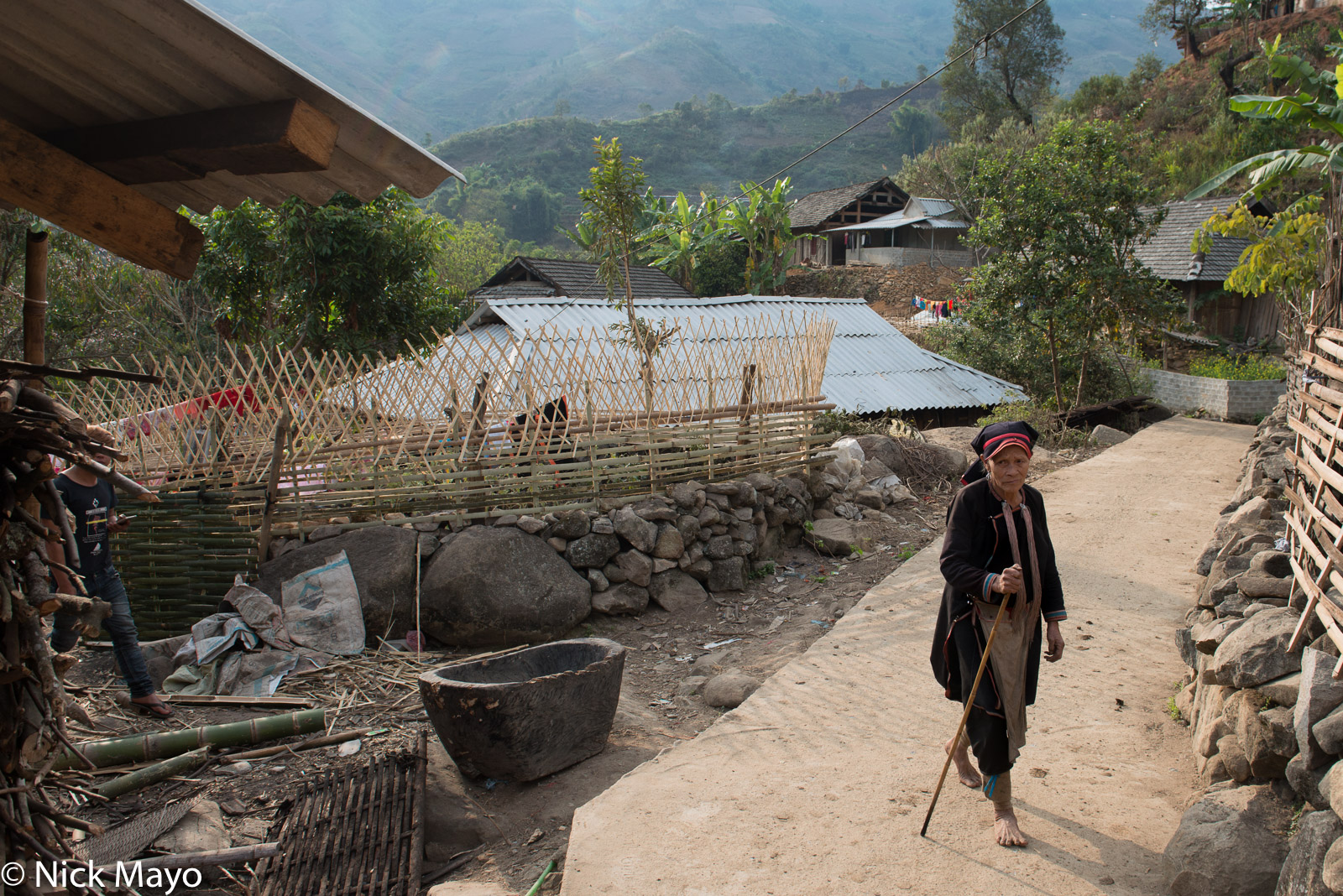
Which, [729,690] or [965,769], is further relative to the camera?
[729,690]

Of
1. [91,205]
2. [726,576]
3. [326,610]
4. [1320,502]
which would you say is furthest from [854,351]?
[91,205]

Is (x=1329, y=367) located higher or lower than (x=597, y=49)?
lower

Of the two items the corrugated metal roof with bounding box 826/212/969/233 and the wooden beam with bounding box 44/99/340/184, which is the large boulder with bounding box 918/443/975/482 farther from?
the corrugated metal roof with bounding box 826/212/969/233

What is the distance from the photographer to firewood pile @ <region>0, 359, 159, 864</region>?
1790 mm

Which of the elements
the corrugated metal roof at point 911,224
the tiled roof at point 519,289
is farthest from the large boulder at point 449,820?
the corrugated metal roof at point 911,224

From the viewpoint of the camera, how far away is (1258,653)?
2.92m

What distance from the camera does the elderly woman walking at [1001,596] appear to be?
2.86 m

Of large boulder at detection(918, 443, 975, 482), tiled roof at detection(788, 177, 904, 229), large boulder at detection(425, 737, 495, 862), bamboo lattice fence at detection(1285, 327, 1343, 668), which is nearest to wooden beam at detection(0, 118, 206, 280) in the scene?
large boulder at detection(425, 737, 495, 862)

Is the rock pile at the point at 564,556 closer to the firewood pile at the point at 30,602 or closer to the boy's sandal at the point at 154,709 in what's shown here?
the boy's sandal at the point at 154,709

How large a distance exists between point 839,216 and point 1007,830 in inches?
1298

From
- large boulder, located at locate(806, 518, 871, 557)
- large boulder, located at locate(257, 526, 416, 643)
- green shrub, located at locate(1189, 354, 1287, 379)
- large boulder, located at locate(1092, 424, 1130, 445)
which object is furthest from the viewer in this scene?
green shrub, located at locate(1189, 354, 1287, 379)

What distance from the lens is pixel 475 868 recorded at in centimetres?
348

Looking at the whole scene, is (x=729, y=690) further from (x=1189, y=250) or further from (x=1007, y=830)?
(x=1189, y=250)

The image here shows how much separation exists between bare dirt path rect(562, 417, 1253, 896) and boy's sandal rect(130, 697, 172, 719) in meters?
2.89
